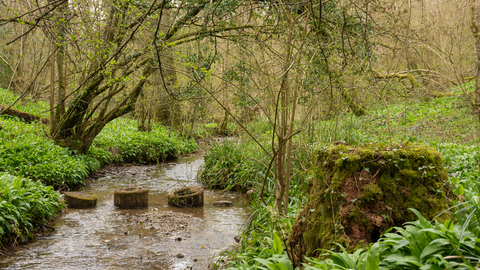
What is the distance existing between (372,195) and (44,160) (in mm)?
8396

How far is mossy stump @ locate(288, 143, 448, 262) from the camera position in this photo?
3.02 m

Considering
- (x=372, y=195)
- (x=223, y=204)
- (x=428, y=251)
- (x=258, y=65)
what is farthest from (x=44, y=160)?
(x=428, y=251)

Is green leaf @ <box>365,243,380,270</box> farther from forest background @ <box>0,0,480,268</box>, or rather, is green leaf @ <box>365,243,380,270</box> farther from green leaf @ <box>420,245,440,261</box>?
forest background @ <box>0,0,480,268</box>

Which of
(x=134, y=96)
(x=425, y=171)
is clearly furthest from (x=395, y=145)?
(x=134, y=96)

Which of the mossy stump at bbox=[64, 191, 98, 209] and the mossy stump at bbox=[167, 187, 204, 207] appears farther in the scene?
the mossy stump at bbox=[167, 187, 204, 207]

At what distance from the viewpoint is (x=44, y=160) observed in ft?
29.4

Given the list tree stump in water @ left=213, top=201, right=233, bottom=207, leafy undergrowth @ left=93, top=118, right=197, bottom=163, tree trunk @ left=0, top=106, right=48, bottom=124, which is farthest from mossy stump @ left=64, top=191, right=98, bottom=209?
tree trunk @ left=0, top=106, right=48, bottom=124

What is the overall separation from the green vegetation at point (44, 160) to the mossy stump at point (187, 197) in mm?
2332

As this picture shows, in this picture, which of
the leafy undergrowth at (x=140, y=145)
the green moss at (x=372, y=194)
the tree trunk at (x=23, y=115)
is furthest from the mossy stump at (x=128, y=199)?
the tree trunk at (x=23, y=115)

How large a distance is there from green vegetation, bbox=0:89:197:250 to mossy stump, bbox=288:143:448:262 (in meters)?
3.36

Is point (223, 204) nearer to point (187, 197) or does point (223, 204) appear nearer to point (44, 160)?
point (187, 197)

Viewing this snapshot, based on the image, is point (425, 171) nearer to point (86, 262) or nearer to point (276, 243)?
point (276, 243)

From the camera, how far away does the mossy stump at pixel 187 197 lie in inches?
319

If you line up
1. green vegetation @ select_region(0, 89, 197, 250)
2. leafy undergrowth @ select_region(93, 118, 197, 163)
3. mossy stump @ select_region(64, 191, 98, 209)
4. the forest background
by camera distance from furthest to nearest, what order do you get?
leafy undergrowth @ select_region(93, 118, 197, 163), mossy stump @ select_region(64, 191, 98, 209), green vegetation @ select_region(0, 89, 197, 250), the forest background
